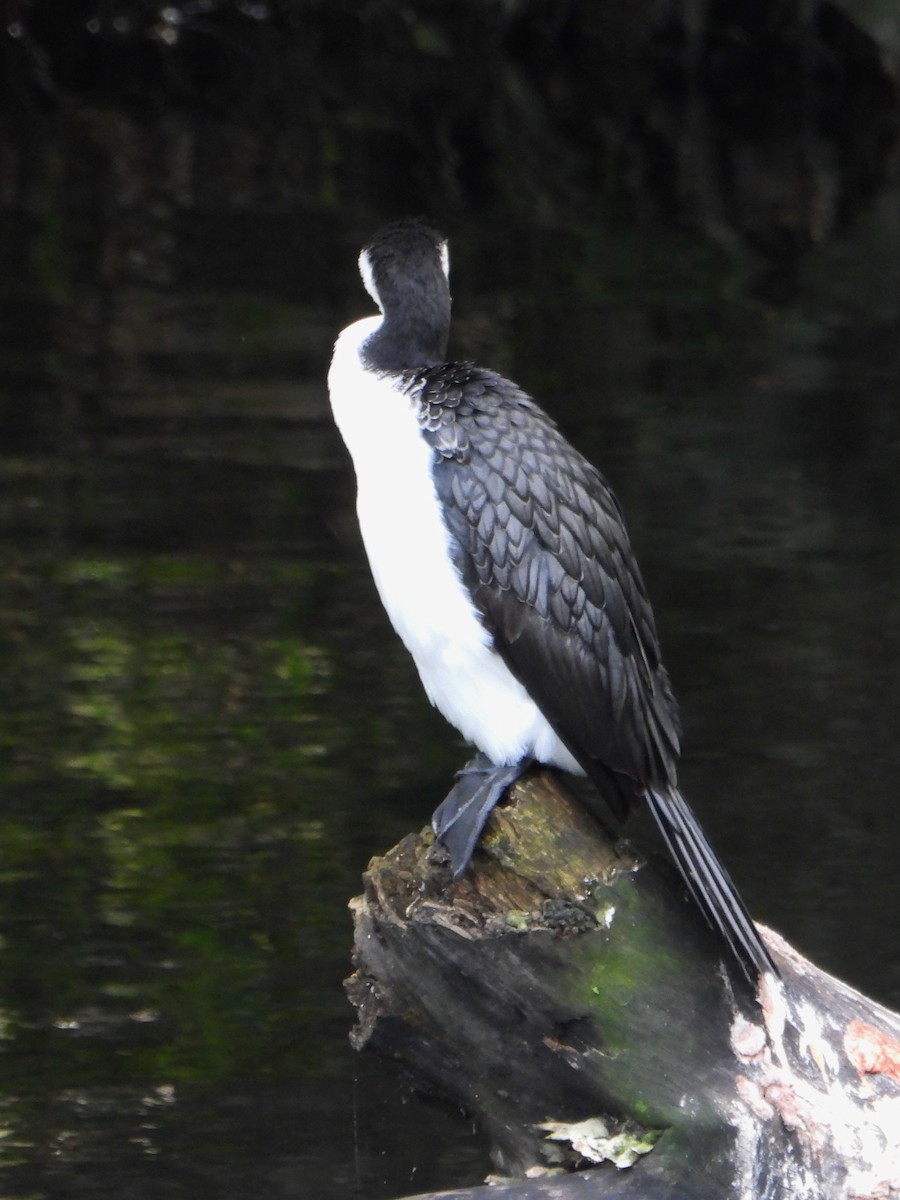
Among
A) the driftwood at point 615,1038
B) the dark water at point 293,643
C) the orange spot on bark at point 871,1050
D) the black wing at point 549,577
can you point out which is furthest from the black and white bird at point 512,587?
the dark water at point 293,643

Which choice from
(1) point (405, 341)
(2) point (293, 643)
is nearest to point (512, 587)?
(1) point (405, 341)

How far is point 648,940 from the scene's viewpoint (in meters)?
3.45

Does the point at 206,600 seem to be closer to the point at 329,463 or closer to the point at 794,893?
the point at 329,463

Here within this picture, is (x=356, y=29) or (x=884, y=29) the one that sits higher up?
(x=356, y=29)

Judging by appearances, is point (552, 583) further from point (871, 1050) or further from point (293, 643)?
point (293, 643)

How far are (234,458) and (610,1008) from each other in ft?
18.4

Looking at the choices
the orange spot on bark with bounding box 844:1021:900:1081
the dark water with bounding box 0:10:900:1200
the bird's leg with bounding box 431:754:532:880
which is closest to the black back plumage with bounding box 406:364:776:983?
the bird's leg with bounding box 431:754:532:880

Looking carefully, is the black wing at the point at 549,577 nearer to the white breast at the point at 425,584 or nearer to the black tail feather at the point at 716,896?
the white breast at the point at 425,584

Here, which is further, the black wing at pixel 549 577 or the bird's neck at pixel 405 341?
the bird's neck at pixel 405 341

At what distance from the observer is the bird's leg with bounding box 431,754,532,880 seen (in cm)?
348

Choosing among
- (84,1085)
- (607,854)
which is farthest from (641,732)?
(84,1085)

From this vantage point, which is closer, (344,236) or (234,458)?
(234,458)

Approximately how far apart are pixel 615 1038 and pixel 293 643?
3.57 meters

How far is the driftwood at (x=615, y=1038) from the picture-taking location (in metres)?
3.35
